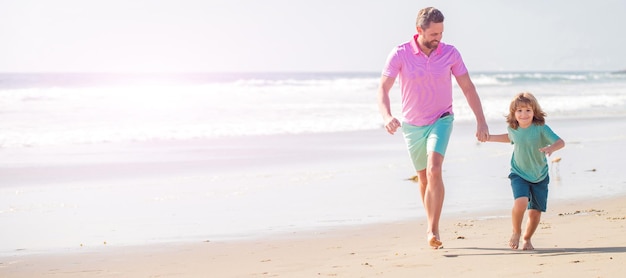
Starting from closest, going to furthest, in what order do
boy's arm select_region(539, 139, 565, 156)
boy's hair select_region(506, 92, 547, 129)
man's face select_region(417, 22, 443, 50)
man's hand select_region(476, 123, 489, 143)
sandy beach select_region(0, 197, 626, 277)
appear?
sandy beach select_region(0, 197, 626, 277)
boy's arm select_region(539, 139, 565, 156)
boy's hair select_region(506, 92, 547, 129)
man's face select_region(417, 22, 443, 50)
man's hand select_region(476, 123, 489, 143)

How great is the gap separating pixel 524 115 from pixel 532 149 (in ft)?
0.74

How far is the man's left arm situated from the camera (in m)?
5.88

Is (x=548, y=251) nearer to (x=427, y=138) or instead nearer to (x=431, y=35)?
(x=427, y=138)

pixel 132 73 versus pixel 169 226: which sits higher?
A: pixel 169 226

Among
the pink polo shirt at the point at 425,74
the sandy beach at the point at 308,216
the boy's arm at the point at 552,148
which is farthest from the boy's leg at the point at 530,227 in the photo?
the pink polo shirt at the point at 425,74

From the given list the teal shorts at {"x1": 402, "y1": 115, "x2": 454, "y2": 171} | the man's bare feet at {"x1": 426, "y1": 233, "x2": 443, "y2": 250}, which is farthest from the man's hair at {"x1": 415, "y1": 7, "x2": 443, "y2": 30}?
the man's bare feet at {"x1": 426, "y1": 233, "x2": 443, "y2": 250}

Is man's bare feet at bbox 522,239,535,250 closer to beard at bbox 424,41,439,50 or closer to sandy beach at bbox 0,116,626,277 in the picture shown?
sandy beach at bbox 0,116,626,277

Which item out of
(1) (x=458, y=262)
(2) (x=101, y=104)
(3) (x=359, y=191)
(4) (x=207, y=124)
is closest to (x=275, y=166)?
(3) (x=359, y=191)

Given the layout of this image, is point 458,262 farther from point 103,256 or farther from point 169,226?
point 169,226

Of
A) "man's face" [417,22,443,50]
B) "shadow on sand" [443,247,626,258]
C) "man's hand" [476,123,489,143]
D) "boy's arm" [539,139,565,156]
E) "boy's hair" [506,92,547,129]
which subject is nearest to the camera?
"shadow on sand" [443,247,626,258]

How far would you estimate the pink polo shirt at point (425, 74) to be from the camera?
19.4 ft

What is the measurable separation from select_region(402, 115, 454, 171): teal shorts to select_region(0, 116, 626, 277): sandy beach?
0.64m

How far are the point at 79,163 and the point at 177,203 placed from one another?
465 cm

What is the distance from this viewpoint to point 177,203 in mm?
8914
